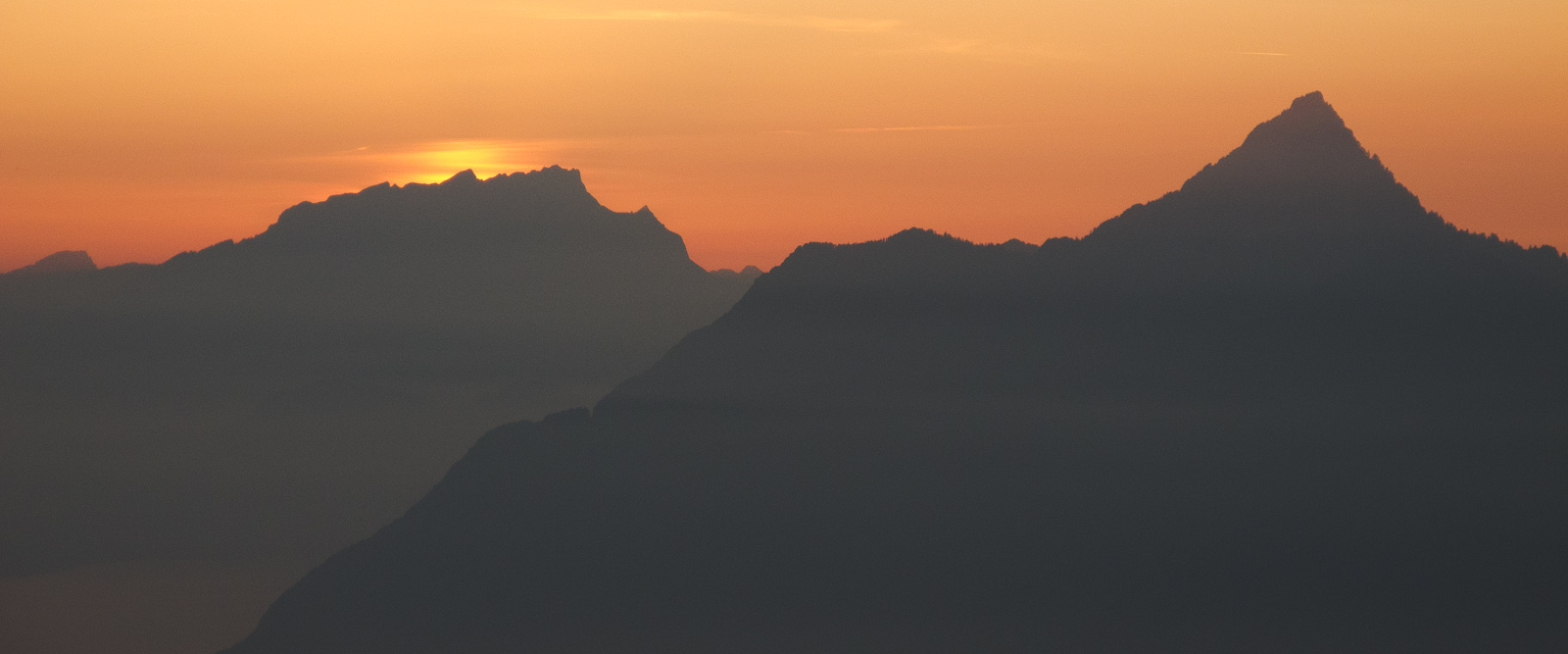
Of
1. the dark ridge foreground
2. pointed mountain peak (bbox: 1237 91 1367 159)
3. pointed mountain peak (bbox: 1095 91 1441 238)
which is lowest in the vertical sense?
the dark ridge foreground

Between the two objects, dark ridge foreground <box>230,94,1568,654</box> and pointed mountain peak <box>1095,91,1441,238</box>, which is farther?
pointed mountain peak <box>1095,91,1441,238</box>

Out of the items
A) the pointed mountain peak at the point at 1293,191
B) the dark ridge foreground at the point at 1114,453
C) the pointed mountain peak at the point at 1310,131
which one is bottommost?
the dark ridge foreground at the point at 1114,453

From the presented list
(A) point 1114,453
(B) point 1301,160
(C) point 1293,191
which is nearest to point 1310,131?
(B) point 1301,160

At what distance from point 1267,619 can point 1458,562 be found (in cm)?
2047

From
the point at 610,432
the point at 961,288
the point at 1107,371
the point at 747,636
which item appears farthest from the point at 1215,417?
the point at 610,432

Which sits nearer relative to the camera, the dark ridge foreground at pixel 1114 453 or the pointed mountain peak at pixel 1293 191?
the dark ridge foreground at pixel 1114 453

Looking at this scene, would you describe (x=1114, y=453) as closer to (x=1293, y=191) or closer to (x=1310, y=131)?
(x=1293, y=191)

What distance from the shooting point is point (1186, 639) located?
155 m

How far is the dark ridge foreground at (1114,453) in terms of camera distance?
151500 millimetres

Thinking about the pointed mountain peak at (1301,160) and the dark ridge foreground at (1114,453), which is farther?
the pointed mountain peak at (1301,160)

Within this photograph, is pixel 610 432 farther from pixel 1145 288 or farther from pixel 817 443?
pixel 1145 288

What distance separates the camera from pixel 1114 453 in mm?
163375

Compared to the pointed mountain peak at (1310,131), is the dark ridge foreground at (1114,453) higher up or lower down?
lower down

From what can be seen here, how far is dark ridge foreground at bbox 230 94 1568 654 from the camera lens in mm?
151500
